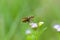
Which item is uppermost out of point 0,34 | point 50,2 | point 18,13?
point 50,2

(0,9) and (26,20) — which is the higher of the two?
(0,9)

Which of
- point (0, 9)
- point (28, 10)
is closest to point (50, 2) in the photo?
point (28, 10)

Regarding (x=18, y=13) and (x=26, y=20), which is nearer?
(x=26, y=20)

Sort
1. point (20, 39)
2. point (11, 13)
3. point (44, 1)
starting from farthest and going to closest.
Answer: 1. point (44, 1)
2. point (11, 13)
3. point (20, 39)

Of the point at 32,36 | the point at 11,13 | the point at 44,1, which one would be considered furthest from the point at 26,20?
the point at 44,1

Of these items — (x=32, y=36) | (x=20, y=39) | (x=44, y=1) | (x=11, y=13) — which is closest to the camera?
(x=32, y=36)

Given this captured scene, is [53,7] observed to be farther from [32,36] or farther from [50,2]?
[32,36]

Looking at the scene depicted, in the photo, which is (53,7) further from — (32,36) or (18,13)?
(32,36)
